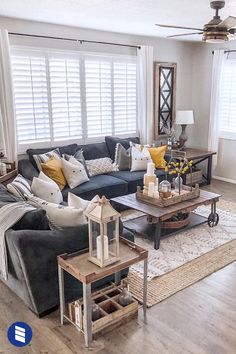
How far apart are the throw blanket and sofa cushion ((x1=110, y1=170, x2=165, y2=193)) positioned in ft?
7.86

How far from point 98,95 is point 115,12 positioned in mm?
1661

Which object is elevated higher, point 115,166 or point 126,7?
point 126,7

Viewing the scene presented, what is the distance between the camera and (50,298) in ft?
8.37

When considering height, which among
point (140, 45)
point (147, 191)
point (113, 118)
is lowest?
point (147, 191)

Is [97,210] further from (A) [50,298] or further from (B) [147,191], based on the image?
(B) [147,191]

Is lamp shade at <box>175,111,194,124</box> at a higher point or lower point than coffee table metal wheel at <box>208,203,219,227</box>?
higher

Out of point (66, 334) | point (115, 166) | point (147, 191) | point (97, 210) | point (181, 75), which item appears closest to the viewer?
point (97, 210)

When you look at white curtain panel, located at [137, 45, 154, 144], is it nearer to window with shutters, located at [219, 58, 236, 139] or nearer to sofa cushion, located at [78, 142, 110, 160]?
sofa cushion, located at [78, 142, 110, 160]

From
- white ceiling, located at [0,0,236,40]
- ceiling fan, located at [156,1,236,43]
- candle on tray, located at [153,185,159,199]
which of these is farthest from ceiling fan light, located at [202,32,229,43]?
candle on tray, located at [153,185,159,199]

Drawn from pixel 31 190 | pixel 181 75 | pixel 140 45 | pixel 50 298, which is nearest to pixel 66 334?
pixel 50 298

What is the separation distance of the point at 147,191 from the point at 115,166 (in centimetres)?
138

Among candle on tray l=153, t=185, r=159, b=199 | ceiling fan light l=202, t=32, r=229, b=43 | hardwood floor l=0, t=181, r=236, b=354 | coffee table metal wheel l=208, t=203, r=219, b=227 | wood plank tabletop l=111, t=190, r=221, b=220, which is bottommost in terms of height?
hardwood floor l=0, t=181, r=236, b=354

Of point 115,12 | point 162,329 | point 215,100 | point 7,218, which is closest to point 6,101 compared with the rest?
point 115,12

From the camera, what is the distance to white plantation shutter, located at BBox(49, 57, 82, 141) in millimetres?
4781
